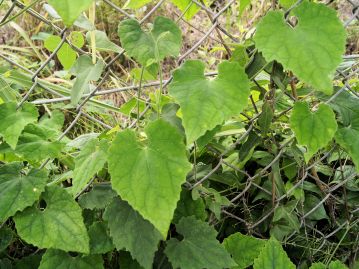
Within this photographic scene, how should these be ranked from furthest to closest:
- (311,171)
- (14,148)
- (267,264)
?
(311,171), (267,264), (14,148)

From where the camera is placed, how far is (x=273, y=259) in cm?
104

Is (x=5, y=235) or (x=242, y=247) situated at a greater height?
(x=242, y=247)

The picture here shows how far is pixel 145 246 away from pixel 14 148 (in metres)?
0.29

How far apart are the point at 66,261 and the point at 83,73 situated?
37 cm

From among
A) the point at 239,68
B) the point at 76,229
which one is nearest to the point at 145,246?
the point at 76,229

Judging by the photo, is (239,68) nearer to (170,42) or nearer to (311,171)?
(170,42)

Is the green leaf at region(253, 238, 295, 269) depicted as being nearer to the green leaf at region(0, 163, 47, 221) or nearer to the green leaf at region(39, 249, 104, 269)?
the green leaf at region(39, 249, 104, 269)

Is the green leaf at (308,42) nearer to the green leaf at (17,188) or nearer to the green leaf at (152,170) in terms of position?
the green leaf at (152,170)

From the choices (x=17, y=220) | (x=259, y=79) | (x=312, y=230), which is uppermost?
(x=259, y=79)

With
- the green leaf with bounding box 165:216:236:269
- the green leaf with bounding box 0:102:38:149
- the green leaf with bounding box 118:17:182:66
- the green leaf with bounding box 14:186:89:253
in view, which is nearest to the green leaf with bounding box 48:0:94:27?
the green leaf with bounding box 118:17:182:66

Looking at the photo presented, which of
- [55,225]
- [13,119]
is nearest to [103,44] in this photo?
[13,119]

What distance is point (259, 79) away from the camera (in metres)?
1.12

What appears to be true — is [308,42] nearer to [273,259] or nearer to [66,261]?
[273,259]

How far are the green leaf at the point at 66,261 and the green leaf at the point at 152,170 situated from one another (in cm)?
25
